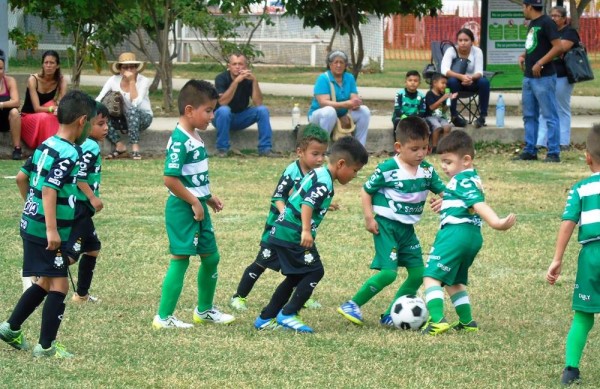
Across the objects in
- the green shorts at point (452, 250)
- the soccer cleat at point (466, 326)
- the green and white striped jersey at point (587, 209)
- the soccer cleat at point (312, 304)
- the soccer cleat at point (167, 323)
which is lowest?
the soccer cleat at point (312, 304)

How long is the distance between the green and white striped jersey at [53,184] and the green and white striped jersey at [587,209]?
98.4 inches

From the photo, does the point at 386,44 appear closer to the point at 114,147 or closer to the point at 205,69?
the point at 205,69

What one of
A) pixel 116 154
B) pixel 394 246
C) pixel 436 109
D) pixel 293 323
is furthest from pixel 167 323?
pixel 436 109

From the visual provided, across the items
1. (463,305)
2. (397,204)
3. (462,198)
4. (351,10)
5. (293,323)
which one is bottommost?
(293,323)

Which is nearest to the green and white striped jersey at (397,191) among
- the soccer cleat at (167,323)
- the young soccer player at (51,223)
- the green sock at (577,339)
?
the soccer cleat at (167,323)

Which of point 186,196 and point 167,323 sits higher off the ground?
point 186,196

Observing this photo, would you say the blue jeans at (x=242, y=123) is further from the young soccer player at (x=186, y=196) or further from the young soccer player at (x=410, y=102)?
the young soccer player at (x=186, y=196)

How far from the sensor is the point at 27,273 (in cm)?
585

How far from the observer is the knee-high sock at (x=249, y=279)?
24.2ft

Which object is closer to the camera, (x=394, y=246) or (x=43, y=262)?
(x=43, y=262)

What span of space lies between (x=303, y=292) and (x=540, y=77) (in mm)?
8604

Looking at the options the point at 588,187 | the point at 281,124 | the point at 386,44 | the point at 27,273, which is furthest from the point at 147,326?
the point at 386,44

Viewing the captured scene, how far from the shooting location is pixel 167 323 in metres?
6.70

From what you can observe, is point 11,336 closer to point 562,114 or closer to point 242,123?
point 242,123
